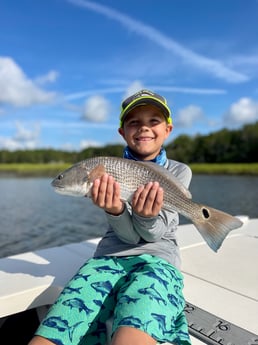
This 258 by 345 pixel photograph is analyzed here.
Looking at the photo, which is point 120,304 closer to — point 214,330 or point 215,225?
point 214,330

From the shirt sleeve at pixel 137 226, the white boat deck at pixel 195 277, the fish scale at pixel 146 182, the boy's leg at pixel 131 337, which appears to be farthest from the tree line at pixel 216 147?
the boy's leg at pixel 131 337

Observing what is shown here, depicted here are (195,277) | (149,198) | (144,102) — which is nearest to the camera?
(149,198)

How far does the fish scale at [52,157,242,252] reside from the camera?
214cm

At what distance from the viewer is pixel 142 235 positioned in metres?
2.30

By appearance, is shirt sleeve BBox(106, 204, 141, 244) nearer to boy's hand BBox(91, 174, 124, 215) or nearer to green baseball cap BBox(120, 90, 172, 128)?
boy's hand BBox(91, 174, 124, 215)

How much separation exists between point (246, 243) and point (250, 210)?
14603 millimetres

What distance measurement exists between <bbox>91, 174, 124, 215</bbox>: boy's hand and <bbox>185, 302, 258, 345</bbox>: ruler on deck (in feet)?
2.75

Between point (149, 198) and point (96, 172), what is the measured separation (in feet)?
1.19

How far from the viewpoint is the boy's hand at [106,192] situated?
210 centimetres

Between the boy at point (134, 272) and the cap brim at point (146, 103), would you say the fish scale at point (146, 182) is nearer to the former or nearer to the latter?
the boy at point (134, 272)

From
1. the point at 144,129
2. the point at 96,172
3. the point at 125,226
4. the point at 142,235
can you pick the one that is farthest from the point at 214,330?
the point at 144,129

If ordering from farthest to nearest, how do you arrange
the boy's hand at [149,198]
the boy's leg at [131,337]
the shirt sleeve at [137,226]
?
the shirt sleeve at [137,226] < the boy's hand at [149,198] < the boy's leg at [131,337]

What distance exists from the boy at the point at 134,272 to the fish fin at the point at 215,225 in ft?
0.93

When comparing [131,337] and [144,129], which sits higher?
[144,129]
